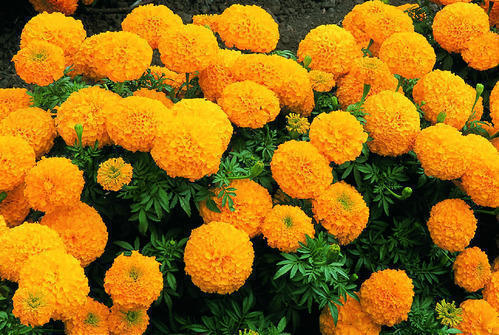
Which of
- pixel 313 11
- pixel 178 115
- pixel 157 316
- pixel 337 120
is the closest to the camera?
pixel 178 115

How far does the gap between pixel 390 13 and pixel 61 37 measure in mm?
2264

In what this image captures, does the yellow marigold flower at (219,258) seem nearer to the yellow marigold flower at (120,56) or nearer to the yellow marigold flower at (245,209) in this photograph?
the yellow marigold flower at (245,209)

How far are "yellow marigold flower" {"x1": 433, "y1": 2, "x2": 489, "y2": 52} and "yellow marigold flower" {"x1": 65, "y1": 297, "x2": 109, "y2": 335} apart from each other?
306 cm

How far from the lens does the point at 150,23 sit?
10.1 ft

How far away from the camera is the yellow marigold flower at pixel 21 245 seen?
1.99m

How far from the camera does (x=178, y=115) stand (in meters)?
2.33

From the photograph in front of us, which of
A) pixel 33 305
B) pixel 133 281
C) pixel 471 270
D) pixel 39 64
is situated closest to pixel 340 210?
pixel 471 270

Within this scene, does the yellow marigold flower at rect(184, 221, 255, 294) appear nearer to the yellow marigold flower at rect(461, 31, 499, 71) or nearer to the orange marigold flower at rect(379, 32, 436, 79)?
the orange marigold flower at rect(379, 32, 436, 79)

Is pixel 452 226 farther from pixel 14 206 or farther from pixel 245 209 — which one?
pixel 14 206

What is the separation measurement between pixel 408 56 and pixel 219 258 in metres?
1.85

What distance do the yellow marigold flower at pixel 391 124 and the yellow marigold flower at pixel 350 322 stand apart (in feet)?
2.94

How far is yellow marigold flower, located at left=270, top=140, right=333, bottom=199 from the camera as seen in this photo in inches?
95.6

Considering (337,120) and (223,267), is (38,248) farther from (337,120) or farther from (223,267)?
(337,120)

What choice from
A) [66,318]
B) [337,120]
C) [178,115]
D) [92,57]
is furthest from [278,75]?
[66,318]
